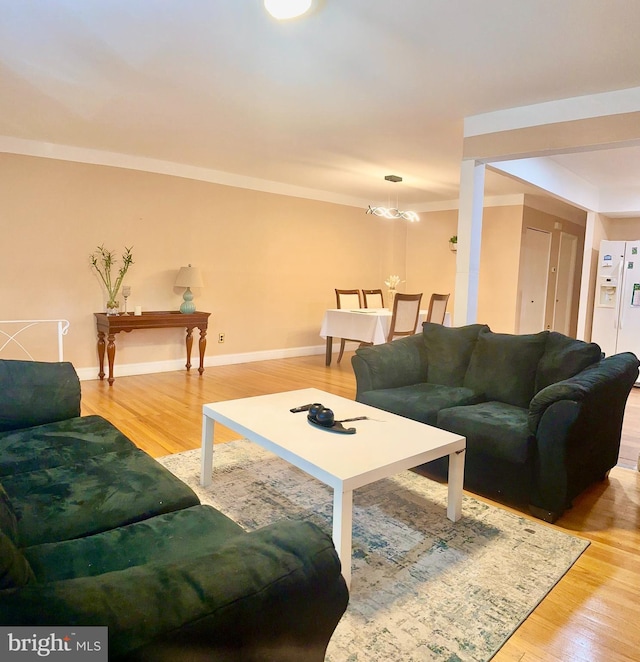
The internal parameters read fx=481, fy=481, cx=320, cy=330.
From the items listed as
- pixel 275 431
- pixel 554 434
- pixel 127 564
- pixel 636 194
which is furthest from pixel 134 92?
pixel 636 194

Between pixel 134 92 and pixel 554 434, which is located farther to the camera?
pixel 134 92

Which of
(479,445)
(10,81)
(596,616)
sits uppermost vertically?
(10,81)

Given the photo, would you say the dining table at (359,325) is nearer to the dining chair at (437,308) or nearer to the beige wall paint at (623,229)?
the dining chair at (437,308)

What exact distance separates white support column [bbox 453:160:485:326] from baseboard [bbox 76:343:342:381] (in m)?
3.23

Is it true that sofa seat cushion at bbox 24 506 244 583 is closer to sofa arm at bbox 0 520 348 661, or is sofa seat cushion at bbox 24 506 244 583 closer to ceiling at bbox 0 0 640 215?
sofa arm at bbox 0 520 348 661

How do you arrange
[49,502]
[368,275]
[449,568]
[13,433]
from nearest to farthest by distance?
[49,502] < [449,568] < [13,433] < [368,275]

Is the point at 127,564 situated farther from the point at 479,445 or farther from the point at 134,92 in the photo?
the point at 134,92

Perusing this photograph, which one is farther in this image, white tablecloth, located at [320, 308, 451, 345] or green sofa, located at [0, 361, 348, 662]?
white tablecloth, located at [320, 308, 451, 345]

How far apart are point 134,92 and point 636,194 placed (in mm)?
5970

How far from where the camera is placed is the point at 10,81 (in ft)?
10.2

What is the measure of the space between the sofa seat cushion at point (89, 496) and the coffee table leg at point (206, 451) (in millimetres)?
688

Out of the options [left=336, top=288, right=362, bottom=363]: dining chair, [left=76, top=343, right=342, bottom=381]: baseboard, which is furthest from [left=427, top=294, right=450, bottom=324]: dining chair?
[left=76, top=343, right=342, bottom=381]: baseboard

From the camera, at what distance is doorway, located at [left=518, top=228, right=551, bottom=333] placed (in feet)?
23.3
